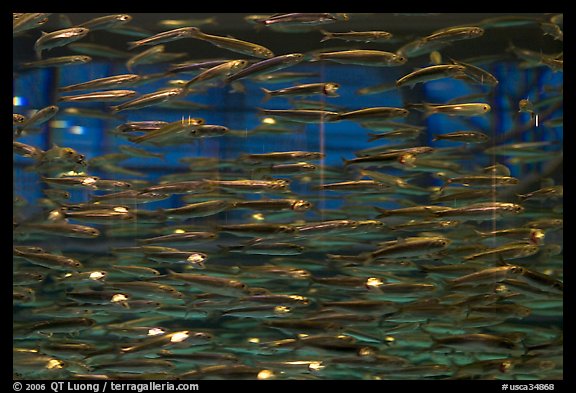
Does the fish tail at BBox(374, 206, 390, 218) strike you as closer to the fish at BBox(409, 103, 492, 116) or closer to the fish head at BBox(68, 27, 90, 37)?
the fish at BBox(409, 103, 492, 116)

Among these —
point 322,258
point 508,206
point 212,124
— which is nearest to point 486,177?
point 508,206

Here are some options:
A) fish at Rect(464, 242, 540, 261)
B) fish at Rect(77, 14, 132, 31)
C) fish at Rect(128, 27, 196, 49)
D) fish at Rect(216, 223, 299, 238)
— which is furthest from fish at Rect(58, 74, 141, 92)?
fish at Rect(464, 242, 540, 261)

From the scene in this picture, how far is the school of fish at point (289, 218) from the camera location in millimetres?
4711

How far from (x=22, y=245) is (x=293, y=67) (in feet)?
7.86

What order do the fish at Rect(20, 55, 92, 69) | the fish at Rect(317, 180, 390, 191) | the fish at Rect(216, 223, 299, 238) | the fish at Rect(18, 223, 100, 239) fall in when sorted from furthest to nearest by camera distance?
the fish at Rect(20, 55, 92, 69)
the fish at Rect(18, 223, 100, 239)
the fish at Rect(317, 180, 390, 191)
the fish at Rect(216, 223, 299, 238)

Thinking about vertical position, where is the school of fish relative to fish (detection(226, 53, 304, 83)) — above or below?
below

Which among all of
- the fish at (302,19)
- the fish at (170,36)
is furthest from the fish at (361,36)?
the fish at (170,36)

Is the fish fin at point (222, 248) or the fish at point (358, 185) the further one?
the fish fin at point (222, 248)

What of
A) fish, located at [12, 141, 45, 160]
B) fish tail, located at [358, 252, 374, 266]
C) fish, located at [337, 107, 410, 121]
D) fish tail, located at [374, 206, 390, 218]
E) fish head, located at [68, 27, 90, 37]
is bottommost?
fish tail, located at [358, 252, 374, 266]

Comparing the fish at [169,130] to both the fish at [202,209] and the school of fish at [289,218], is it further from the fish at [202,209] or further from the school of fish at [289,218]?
the fish at [202,209]

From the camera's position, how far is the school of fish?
4.71m

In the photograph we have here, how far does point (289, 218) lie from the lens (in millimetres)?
4777

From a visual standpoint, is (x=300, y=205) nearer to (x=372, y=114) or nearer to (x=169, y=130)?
(x=372, y=114)

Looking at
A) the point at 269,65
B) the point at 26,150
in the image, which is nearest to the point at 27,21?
→ the point at 26,150
